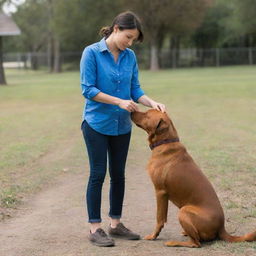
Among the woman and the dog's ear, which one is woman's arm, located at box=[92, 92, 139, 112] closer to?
the woman

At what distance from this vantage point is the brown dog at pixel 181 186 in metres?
5.02

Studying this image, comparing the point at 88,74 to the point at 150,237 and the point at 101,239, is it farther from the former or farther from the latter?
the point at 150,237

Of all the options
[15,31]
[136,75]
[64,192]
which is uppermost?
[15,31]

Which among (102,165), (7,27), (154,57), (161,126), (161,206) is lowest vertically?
(161,206)

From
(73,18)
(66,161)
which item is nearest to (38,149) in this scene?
(66,161)

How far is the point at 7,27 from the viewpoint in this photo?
3847 cm

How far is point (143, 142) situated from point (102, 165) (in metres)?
6.94

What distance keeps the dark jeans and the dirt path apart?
0.37 m

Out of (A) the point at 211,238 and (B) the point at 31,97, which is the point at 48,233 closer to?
(A) the point at 211,238

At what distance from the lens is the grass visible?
26.3ft

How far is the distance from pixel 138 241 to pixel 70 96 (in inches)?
820

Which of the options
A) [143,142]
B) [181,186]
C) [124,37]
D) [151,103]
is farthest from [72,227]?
[143,142]

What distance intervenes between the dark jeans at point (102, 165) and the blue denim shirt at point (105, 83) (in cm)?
9

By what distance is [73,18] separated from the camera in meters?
57.8
